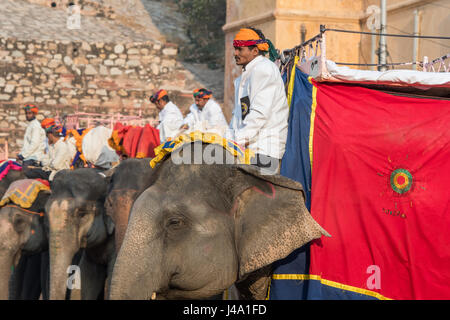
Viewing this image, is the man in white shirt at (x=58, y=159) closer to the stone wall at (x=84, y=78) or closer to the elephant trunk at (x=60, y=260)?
the elephant trunk at (x=60, y=260)

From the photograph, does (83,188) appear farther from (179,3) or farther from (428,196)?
(179,3)

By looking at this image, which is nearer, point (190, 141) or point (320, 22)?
point (190, 141)

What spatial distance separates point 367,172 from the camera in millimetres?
4828

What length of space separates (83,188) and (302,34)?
1079cm

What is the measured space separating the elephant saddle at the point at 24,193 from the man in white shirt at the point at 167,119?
156 centimetres

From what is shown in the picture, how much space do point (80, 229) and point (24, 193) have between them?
1.30 m

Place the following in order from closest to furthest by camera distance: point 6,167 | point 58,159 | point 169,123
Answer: point 169,123, point 6,167, point 58,159

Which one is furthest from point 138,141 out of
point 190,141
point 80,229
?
point 190,141

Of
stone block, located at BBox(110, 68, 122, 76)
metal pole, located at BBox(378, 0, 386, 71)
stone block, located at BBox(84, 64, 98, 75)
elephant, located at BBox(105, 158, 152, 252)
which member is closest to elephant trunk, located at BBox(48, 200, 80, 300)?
elephant, located at BBox(105, 158, 152, 252)

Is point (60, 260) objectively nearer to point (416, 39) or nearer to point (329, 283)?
point (329, 283)

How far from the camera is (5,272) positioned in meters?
7.71

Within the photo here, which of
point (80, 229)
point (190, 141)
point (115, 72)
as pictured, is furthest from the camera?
point (115, 72)

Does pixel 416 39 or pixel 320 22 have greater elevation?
pixel 320 22

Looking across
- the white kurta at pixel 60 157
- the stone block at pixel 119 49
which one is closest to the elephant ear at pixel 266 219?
the white kurta at pixel 60 157
